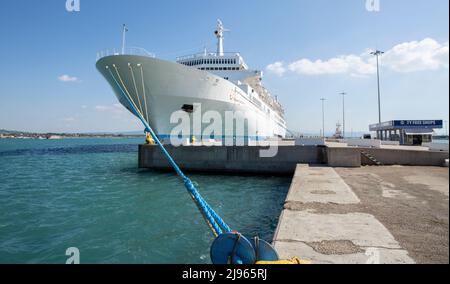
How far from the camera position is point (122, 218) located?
9.23m

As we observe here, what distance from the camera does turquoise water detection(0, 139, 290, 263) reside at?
6.43 meters

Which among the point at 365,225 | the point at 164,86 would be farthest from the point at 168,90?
→ the point at 365,225

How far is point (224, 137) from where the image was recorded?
2919 centimetres

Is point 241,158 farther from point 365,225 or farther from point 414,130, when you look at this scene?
point 414,130

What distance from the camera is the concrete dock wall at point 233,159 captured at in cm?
1978

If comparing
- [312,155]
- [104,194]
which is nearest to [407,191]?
[312,155]

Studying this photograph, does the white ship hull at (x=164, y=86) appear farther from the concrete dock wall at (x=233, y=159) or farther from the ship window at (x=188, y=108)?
the concrete dock wall at (x=233, y=159)

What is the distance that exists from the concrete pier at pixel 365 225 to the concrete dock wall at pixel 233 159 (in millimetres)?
10667

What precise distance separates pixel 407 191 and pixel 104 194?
41.5 feet

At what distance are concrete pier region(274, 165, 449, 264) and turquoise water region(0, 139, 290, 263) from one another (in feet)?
6.23

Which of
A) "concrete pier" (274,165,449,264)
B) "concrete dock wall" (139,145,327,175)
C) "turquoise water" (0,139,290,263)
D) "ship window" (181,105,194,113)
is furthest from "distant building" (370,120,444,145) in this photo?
"concrete pier" (274,165,449,264)

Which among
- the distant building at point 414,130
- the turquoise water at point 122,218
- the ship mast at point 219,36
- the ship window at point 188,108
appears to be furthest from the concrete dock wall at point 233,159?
the ship mast at point 219,36
